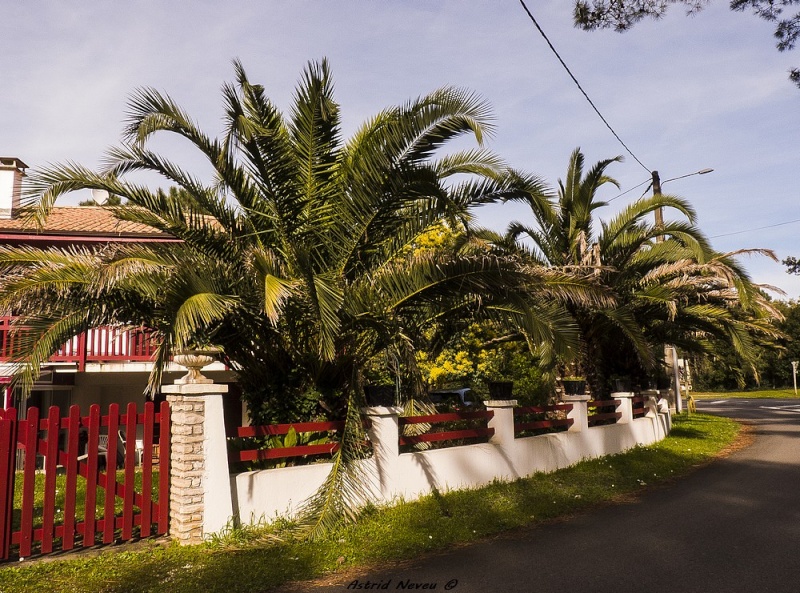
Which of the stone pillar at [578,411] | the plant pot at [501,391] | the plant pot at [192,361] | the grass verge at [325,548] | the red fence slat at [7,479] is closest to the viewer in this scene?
the grass verge at [325,548]

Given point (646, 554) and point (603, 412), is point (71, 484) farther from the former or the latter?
point (603, 412)

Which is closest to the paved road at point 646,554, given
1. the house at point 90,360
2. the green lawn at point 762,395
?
the house at point 90,360

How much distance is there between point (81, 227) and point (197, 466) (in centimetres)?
1129

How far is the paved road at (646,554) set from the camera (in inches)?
210

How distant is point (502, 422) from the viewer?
10.2 m

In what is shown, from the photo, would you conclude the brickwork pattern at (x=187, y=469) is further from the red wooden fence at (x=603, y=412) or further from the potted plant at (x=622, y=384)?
the potted plant at (x=622, y=384)

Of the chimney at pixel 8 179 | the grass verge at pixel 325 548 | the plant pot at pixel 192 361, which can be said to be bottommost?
the grass verge at pixel 325 548

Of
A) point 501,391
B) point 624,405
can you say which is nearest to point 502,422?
point 501,391

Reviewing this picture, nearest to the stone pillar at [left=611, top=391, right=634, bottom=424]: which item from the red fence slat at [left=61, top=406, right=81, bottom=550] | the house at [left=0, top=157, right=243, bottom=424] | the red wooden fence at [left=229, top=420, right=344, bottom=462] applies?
the red wooden fence at [left=229, top=420, right=344, bottom=462]

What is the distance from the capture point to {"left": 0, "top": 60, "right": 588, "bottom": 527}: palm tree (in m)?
7.32

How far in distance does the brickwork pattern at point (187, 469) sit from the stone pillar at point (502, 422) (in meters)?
4.80

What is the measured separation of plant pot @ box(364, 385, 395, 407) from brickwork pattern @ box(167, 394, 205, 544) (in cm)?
238

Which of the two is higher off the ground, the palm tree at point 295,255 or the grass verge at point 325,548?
the palm tree at point 295,255

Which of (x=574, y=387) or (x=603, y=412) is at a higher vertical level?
(x=574, y=387)
